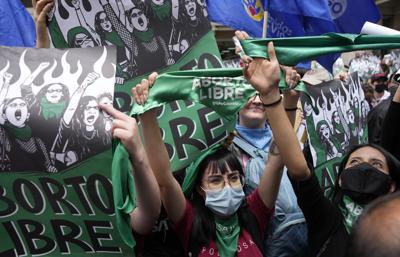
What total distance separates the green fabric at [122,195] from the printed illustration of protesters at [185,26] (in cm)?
73

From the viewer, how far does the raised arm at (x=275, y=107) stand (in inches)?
84.7

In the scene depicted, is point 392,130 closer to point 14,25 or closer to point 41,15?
→ point 41,15

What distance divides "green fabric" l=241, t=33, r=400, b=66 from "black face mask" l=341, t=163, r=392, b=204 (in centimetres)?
59

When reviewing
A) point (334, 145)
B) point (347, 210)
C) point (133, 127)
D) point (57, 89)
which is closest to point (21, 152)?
point (57, 89)

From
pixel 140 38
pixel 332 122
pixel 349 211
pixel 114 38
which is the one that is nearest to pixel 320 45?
pixel 349 211

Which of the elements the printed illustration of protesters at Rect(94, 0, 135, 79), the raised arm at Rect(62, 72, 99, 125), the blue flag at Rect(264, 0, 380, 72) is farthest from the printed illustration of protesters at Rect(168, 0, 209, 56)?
the blue flag at Rect(264, 0, 380, 72)

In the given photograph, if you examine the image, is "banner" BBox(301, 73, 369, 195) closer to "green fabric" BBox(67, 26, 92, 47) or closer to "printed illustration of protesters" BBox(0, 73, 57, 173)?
"green fabric" BBox(67, 26, 92, 47)

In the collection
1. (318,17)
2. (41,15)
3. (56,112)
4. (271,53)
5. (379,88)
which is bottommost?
(379,88)

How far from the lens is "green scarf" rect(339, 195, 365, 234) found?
246 centimetres

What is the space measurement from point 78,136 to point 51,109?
0.56 feet

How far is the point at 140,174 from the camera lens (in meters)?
2.13

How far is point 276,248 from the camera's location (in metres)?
2.60

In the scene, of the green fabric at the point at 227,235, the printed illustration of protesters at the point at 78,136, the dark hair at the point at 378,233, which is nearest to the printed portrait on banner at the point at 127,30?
the printed illustration of protesters at the point at 78,136

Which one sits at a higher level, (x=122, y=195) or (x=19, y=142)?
(x=19, y=142)
